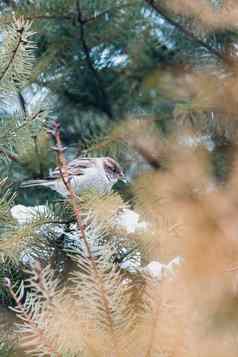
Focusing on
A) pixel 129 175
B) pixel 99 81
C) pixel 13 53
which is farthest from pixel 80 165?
pixel 13 53

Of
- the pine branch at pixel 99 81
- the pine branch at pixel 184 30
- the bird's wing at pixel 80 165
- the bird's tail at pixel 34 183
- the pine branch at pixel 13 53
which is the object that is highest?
the pine branch at pixel 13 53

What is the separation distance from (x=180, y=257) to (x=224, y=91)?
3.01 ft

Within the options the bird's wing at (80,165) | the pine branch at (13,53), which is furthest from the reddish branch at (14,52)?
the bird's wing at (80,165)

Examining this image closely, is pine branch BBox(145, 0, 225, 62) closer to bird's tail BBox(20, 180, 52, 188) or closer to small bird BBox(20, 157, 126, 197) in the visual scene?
small bird BBox(20, 157, 126, 197)

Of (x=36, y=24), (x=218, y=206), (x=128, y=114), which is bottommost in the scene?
(x=128, y=114)

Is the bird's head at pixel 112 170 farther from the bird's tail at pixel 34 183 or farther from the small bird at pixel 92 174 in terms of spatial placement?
the bird's tail at pixel 34 183

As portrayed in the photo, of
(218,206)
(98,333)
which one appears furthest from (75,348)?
(218,206)

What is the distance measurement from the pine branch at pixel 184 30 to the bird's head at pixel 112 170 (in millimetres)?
394

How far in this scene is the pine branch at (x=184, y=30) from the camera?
1944mm

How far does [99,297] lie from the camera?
2.50 feet

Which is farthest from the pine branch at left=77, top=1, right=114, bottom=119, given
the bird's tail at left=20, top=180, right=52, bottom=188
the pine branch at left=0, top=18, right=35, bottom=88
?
the pine branch at left=0, top=18, right=35, bottom=88

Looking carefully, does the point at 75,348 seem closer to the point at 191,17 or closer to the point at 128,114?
the point at 191,17

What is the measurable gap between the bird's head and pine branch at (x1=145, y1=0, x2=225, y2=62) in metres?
0.39

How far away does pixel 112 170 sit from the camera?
2020 millimetres
